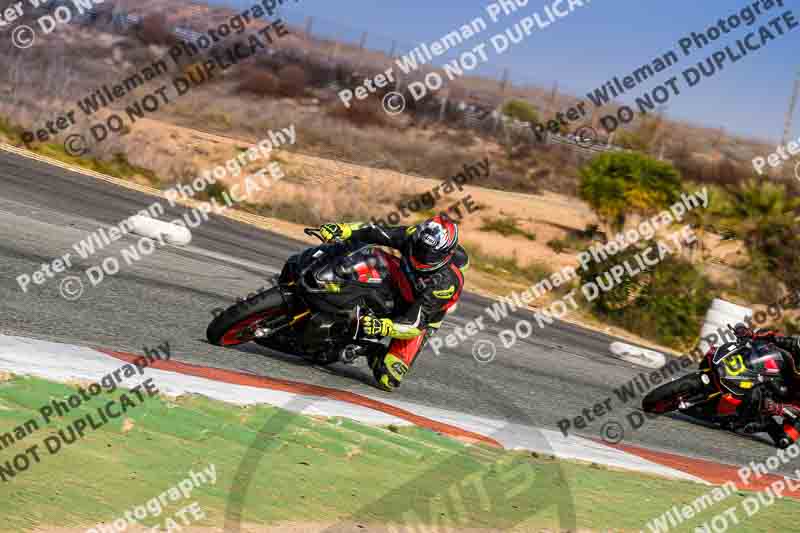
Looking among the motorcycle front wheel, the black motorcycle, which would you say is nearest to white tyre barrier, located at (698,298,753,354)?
the motorcycle front wheel

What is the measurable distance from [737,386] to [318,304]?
547 cm

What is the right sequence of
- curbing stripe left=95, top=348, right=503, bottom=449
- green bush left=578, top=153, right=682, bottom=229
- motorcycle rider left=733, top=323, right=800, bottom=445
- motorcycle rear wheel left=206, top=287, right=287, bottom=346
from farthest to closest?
green bush left=578, top=153, right=682, bottom=229
motorcycle rider left=733, top=323, right=800, bottom=445
motorcycle rear wheel left=206, top=287, right=287, bottom=346
curbing stripe left=95, top=348, right=503, bottom=449

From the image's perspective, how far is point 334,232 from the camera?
8.32m

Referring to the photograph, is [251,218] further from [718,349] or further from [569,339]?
[718,349]

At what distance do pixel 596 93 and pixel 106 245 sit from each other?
1510cm

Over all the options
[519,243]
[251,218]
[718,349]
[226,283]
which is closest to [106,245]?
[226,283]

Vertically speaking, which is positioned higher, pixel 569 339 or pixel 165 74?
pixel 165 74

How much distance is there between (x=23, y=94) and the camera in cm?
2980

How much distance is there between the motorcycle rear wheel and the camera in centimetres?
805

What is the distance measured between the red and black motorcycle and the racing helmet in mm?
4293

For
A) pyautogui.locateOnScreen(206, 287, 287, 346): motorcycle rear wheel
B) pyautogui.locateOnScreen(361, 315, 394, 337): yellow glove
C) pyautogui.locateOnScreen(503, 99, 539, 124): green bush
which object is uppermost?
pyautogui.locateOnScreen(503, 99, 539, 124): green bush

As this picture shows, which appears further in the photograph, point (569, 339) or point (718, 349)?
point (569, 339)

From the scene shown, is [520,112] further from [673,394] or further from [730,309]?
[673,394]

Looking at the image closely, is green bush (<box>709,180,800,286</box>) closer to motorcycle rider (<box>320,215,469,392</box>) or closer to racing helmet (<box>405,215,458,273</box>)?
motorcycle rider (<box>320,215,469,392</box>)
